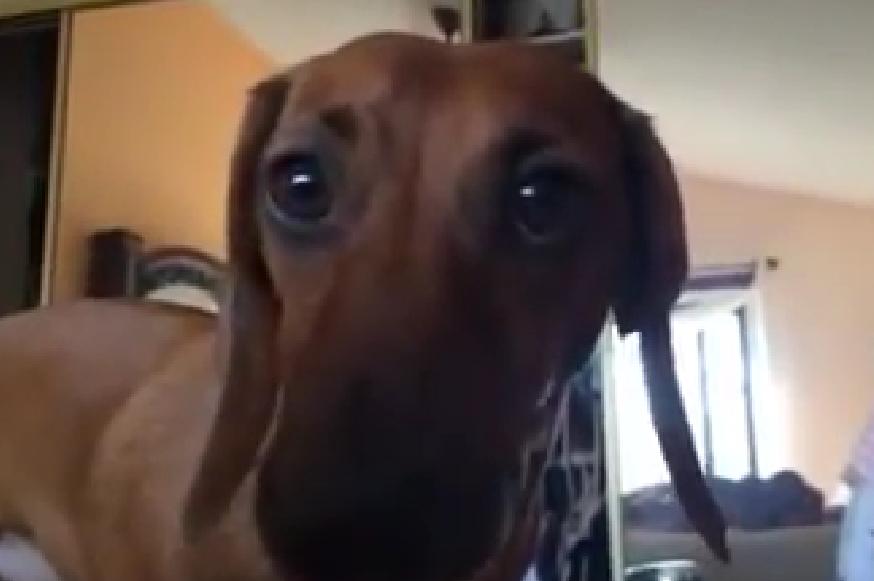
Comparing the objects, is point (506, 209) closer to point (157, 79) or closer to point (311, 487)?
point (311, 487)

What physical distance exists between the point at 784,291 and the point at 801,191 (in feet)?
0.26

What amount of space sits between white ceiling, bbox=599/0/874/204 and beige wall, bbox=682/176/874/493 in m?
0.03

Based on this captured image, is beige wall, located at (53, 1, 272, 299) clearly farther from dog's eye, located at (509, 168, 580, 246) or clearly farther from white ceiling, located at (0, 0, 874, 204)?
dog's eye, located at (509, 168, 580, 246)

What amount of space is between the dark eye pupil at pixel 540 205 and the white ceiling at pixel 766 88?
633 millimetres

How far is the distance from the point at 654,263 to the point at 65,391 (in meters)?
0.30

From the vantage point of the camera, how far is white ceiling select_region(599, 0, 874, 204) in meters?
1.08

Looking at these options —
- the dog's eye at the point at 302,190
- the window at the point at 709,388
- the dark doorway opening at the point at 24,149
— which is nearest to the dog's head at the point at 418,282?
the dog's eye at the point at 302,190

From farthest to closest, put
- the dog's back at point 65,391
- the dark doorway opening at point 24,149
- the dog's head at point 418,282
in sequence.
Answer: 1. the dark doorway opening at point 24,149
2. the dog's back at point 65,391
3. the dog's head at point 418,282

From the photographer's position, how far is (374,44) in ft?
1.59

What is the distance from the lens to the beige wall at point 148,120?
1294mm

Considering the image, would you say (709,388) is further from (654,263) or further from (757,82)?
(654,263)

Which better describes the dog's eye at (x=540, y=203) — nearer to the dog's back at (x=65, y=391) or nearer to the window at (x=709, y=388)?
the dog's back at (x=65, y=391)

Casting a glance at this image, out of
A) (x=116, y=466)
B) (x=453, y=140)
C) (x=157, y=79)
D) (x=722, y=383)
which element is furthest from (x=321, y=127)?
(x=157, y=79)

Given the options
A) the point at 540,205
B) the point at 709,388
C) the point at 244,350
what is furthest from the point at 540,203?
the point at 709,388
